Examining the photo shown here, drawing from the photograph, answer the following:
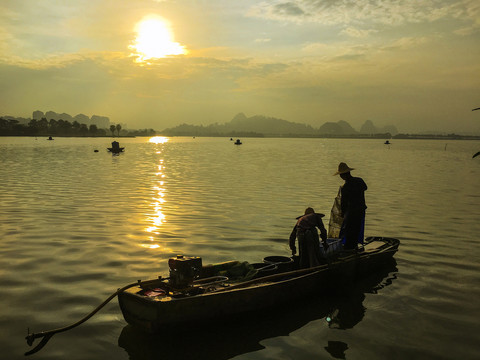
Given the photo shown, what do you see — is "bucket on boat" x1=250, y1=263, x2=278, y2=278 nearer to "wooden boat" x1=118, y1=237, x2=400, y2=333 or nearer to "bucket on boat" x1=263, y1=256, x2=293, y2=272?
"bucket on boat" x1=263, y1=256, x2=293, y2=272

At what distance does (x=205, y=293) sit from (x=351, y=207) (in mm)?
5606

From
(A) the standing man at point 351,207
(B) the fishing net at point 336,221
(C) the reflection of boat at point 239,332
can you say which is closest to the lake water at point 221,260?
(C) the reflection of boat at point 239,332

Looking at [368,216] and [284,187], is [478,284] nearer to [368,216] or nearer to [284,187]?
[368,216]

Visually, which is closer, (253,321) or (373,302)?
(253,321)

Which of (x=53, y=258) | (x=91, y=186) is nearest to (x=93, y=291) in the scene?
(x=53, y=258)

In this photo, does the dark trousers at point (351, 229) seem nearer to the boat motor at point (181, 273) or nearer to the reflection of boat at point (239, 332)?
the reflection of boat at point (239, 332)

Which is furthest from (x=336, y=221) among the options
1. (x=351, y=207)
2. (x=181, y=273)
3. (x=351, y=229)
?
(x=181, y=273)

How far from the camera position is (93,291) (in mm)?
10039

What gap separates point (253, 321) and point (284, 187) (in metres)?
23.2

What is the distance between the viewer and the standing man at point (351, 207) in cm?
1173

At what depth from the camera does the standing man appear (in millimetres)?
11727

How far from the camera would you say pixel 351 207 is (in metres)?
11.8

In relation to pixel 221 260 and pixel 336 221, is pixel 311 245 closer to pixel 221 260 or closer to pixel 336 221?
pixel 336 221

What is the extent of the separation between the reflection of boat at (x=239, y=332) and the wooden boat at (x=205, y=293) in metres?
0.23
